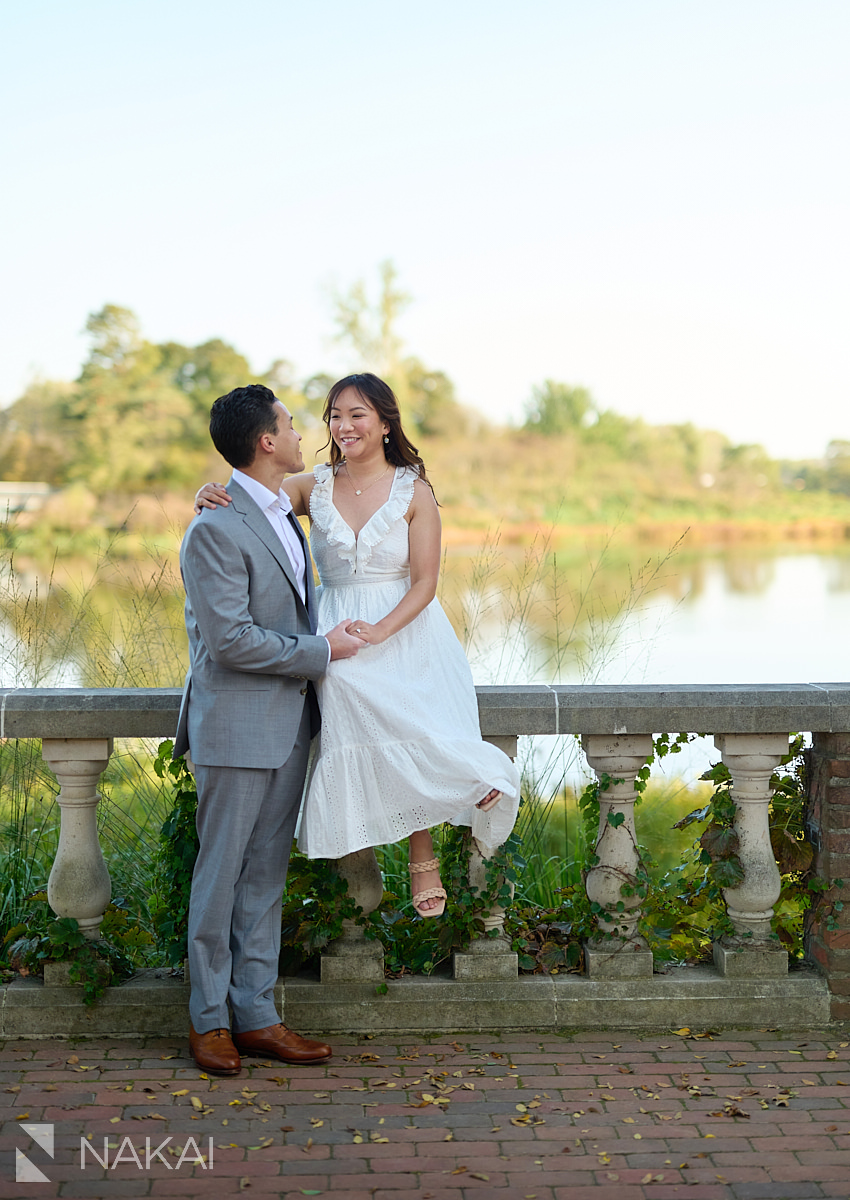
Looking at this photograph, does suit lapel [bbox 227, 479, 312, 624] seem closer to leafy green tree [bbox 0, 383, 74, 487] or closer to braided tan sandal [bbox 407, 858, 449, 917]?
braided tan sandal [bbox 407, 858, 449, 917]

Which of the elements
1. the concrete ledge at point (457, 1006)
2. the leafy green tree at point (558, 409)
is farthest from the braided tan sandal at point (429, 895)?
the leafy green tree at point (558, 409)

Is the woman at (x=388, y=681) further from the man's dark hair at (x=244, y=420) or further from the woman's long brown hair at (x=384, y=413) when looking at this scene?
the man's dark hair at (x=244, y=420)

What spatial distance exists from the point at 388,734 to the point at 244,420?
3.10 feet

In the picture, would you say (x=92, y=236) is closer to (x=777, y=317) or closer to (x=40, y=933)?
(x=777, y=317)

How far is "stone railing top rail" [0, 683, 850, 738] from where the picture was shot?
3229mm

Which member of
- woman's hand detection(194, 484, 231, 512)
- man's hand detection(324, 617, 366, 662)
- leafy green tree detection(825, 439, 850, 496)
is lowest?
man's hand detection(324, 617, 366, 662)

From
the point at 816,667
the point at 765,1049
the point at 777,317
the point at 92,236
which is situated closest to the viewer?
the point at 765,1049

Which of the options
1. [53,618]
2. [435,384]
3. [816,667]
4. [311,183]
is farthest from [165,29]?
[53,618]

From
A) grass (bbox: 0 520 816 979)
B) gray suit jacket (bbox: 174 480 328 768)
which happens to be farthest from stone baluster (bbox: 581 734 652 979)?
gray suit jacket (bbox: 174 480 328 768)

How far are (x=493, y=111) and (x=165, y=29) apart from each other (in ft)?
35.6

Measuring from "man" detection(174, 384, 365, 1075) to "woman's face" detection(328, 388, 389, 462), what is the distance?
154mm

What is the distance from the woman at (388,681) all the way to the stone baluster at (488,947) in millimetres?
110

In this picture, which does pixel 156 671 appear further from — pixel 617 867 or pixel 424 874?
pixel 617 867

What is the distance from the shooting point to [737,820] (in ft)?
11.2
